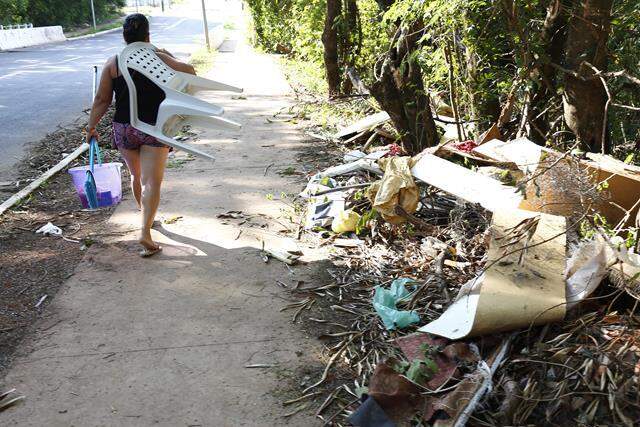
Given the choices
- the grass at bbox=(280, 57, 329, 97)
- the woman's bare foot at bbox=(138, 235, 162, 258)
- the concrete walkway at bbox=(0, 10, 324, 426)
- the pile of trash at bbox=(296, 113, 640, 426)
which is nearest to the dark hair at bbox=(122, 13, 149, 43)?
the woman's bare foot at bbox=(138, 235, 162, 258)

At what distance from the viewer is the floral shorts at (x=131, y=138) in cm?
457

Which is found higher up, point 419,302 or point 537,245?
point 537,245

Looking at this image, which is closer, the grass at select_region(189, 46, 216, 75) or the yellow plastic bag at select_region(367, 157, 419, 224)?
the yellow plastic bag at select_region(367, 157, 419, 224)

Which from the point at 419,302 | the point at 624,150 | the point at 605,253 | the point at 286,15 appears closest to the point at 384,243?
the point at 419,302

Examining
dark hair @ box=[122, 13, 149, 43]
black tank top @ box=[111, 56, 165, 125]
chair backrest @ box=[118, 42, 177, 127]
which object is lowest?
black tank top @ box=[111, 56, 165, 125]

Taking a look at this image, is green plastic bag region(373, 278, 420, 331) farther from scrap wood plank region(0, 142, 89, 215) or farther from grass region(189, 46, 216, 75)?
grass region(189, 46, 216, 75)

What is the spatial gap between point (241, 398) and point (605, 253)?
2206mm

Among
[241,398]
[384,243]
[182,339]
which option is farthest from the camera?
[384,243]

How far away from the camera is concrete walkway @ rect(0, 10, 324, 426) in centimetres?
294

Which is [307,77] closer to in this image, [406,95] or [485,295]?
[406,95]

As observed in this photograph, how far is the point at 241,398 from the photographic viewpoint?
9.93ft

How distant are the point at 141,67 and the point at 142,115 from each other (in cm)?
36

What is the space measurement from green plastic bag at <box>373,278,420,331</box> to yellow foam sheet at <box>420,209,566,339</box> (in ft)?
0.74

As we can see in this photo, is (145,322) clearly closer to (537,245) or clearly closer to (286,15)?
(537,245)
